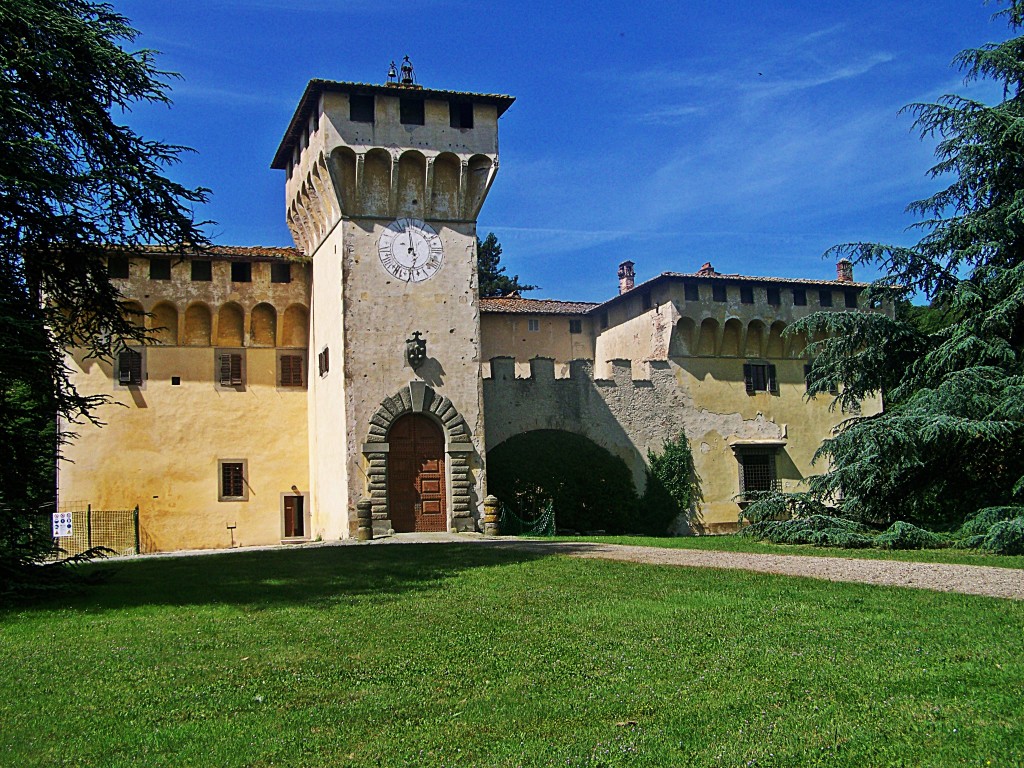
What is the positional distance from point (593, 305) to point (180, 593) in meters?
28.1

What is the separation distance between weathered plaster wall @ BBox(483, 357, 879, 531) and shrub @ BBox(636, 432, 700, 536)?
0.99 feet

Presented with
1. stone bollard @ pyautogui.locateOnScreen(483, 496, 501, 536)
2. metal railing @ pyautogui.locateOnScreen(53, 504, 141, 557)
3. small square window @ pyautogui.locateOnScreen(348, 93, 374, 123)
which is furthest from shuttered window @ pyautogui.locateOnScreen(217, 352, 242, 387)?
stone bollard @ pyautogui.locateOnScreen(483, 496, 501, 536)

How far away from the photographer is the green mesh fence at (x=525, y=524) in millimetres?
27734

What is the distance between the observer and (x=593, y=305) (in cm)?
3941

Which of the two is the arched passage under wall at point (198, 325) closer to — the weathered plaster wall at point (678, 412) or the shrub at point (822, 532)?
the weathered plaster wall at point (678, 412)

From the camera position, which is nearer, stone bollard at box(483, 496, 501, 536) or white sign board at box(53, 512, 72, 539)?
white sign board at box(53, 512, 72, 539)

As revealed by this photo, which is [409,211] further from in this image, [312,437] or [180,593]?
[180,593]

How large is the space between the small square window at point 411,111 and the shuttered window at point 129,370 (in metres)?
10.7

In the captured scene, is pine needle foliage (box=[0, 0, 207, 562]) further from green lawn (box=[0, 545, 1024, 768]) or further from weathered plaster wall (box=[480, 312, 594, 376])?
weathered plaster wall (box=[480, 312, 594, 376])

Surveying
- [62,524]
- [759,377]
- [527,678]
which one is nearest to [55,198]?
[527,678]

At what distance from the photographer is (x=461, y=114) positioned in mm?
28016

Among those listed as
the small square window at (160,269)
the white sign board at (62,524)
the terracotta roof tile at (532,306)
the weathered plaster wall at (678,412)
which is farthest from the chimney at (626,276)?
the white sign board at (62,524)

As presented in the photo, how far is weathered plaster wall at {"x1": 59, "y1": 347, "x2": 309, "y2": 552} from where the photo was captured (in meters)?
28.9

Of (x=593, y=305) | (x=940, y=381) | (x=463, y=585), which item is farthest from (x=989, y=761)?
(x=593, y=305)
